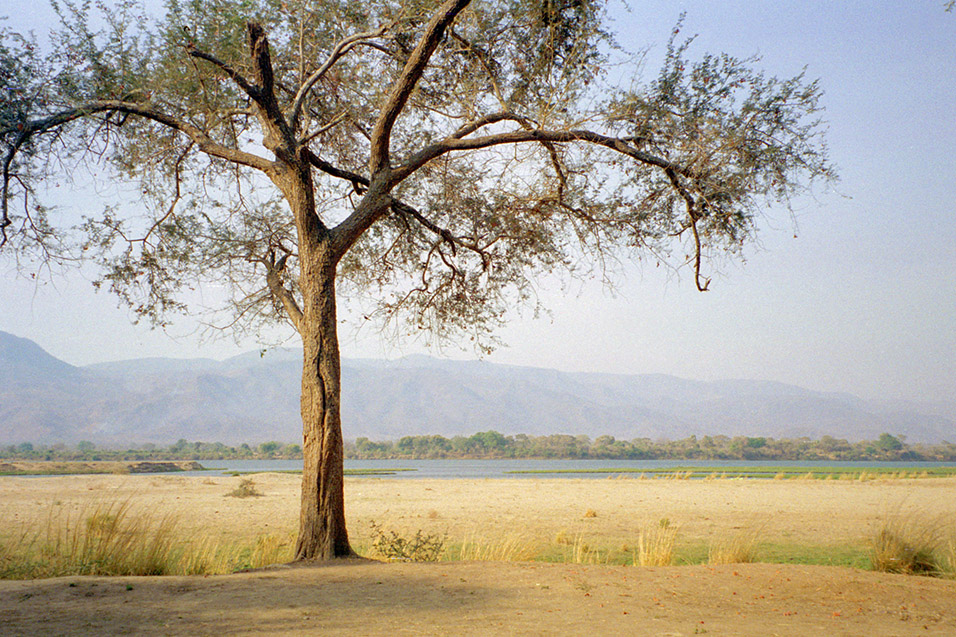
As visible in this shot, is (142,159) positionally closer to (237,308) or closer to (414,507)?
(237,308)

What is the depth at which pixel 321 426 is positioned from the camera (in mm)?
9164

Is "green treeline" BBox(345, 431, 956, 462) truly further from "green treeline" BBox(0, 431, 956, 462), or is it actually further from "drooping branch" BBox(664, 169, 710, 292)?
"drooping branch" BBox(664, 169, 710, 292)

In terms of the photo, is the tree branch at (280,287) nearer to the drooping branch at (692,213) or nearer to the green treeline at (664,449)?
the drooping branch at (692,213)

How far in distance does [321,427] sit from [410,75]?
5.22 meters

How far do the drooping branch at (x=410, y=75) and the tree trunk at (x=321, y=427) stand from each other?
2.02m

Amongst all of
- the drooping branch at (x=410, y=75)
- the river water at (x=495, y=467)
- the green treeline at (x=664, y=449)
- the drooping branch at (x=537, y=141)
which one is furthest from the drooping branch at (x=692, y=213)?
the green treeline at (x=664, y=449)

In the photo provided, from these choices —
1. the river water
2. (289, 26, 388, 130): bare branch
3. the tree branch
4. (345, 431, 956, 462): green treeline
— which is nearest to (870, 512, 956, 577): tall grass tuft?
the tree branch

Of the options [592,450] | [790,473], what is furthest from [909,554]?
[592,450]

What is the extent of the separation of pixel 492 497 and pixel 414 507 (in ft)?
21.2

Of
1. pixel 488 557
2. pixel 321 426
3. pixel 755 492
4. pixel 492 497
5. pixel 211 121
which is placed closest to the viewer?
pixel 321 426

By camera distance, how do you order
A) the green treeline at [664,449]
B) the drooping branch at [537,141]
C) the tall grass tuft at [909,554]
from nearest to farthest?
the tall grass tuft at [909,554], the drooping branch at [537,141], the green treeline at [664,449]

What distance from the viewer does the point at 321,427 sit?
9164mm

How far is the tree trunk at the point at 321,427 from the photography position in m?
8.95

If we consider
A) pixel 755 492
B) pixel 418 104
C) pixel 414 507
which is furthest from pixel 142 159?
pixel 755 492
